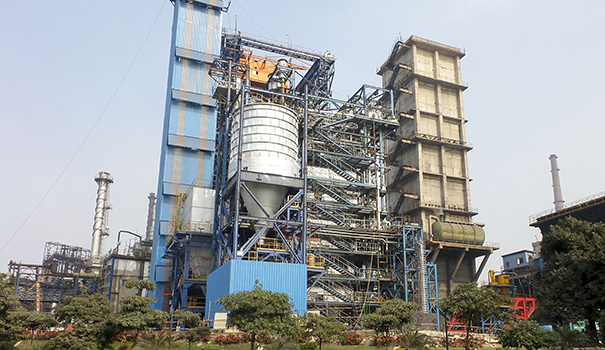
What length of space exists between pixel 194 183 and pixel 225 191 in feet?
59.2

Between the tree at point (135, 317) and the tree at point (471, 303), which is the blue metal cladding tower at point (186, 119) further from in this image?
the tree at point (471, 303)

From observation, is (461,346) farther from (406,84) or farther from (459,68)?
(459,68)

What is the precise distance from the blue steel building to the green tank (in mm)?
190

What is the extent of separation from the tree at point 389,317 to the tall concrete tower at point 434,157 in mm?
Answer: 23283

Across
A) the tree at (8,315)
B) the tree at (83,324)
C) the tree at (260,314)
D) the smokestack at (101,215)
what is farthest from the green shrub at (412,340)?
the smokestack at (101,215)

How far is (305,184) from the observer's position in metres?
42.1

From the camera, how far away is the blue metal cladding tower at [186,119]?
5825 cm

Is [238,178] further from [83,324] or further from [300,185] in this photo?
[83,324]

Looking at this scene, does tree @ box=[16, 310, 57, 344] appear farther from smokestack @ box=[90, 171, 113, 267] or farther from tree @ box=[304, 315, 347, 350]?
smokestack @ box=[90, 171, 113, 267]

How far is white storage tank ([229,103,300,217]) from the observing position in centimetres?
4122

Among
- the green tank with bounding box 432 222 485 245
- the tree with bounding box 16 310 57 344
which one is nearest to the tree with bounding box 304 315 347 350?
the tree with bounding box 16 310 57 344

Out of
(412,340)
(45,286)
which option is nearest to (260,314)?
(412,340)

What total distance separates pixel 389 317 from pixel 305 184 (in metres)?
14.0

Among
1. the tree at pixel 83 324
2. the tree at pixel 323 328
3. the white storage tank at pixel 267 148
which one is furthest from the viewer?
the white storage tank at pixel 267 148
